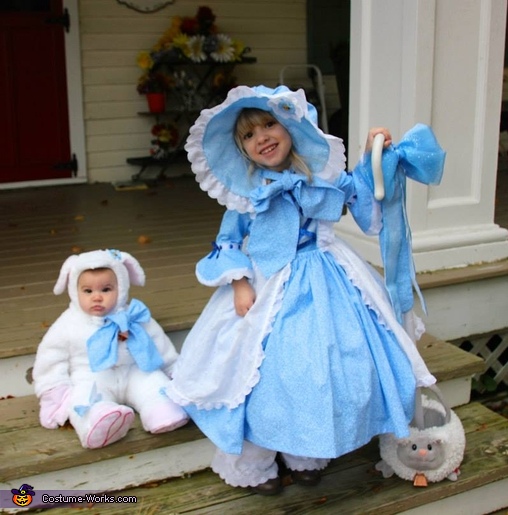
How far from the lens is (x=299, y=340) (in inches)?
78.1

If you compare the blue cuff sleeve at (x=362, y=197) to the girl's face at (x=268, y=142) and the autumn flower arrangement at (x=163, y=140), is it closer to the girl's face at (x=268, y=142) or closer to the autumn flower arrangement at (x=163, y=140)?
the girl's face at (x=268, y=142)

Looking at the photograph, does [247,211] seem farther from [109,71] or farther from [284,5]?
[284,5]

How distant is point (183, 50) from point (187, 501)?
14.9 feet

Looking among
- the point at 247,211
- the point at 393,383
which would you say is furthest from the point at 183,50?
the point at 393,383

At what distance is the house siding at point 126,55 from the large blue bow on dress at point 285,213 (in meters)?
4.34

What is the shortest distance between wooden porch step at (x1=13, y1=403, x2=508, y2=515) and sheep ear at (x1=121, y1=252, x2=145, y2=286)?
642 millimetres

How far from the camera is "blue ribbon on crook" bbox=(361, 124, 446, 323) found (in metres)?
2.07

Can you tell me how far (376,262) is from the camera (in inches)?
129

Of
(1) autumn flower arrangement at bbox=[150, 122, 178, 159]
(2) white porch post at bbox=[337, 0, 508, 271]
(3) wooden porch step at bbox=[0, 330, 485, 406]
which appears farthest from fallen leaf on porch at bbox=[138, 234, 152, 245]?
(1) autumn flower arrangement at bbox=[150, 122, 178, 159]

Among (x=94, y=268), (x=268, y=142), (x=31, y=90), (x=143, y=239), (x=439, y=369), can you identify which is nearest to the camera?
(x=268, y=142)

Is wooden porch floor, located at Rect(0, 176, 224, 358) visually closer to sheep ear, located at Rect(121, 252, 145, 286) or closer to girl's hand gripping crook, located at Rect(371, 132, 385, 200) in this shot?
sheep ear, located at Rect(121, 252, 145, 286)

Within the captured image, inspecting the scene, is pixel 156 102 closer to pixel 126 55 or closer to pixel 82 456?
pixel 126 55

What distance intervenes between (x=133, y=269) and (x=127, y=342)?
0.81ft

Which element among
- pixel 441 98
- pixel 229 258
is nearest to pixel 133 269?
pixel 229 258
